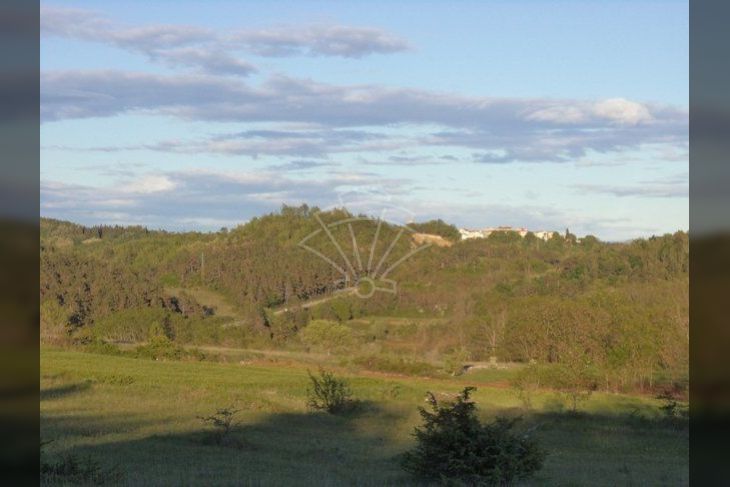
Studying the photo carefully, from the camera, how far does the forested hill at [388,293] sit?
4419cm

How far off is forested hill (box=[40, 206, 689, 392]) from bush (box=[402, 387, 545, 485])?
26749 millimetres

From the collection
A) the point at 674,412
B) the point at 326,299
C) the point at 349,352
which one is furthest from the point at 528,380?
the point at 326,299

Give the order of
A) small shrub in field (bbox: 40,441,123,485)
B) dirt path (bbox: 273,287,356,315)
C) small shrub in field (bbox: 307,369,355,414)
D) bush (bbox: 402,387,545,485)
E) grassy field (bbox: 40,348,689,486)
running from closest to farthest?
1. small shrub in field (bbox: 40,441,123,485)
2. bush (bbox: 402,387,545,485)
3. grassy field (bbox: 40,348,689,486)
4. small shrub in field (bbox: 307,369,355,414)
5. dirt path (bbox: 273,287,356,315)

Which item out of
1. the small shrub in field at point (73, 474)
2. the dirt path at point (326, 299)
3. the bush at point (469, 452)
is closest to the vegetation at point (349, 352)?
the bush at point (469, 452)

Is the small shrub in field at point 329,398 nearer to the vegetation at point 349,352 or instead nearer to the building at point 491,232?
the vegetation at point 349,352

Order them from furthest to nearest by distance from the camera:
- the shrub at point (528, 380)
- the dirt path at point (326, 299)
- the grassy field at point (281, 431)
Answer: the dirt path at point (326, 299), the shrub at point (528, 380), the grassy field at point (281, 431)

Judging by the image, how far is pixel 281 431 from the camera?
21531 mm

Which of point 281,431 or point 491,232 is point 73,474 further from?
point 491,232

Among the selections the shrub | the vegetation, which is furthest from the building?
the shrub

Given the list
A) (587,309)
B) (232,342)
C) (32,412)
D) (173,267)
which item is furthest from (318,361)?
(32,412)

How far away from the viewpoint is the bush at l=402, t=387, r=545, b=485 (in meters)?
12.5

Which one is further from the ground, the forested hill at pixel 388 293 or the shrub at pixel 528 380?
the forested hill at pixel 388 293

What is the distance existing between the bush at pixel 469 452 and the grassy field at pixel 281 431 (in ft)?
1.20

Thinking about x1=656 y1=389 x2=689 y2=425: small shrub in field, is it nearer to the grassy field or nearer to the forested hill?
the grassy field
